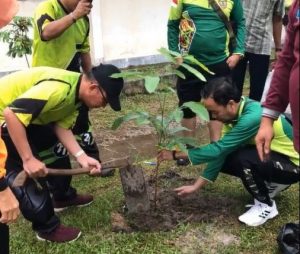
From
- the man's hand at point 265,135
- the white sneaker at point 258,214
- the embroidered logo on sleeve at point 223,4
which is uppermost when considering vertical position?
the embroidered logo on sleeve at point 223,4

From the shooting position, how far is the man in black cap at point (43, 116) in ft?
8.98

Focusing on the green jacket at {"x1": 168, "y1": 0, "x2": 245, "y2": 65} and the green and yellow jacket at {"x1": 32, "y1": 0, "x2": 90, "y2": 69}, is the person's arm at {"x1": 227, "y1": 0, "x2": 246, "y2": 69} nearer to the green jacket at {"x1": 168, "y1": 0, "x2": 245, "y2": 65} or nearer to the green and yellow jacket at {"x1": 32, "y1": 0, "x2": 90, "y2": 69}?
the green jacket at {"x1": 168, "y1": 0, "x2": 245, "y2": 65}

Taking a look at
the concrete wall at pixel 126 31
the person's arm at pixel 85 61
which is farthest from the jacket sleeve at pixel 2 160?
the concrete wall at pixel 126 31

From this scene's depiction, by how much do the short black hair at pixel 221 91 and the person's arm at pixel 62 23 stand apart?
1091mm

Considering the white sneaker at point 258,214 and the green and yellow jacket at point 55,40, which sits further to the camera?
the green and yellow jacket at point 55,40

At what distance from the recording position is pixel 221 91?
3145 millimetres

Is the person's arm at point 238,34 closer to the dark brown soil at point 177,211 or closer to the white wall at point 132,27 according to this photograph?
the dark brown soil at point 177,211

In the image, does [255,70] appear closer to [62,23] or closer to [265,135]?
[62,23]

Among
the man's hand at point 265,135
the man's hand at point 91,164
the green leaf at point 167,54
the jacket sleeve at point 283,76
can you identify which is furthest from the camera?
the man's hand at point 91,164

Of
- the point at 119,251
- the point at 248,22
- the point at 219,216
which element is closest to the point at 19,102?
the point at 119,251

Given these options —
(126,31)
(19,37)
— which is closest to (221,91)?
(19,37)

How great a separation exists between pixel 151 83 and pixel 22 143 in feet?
2.63

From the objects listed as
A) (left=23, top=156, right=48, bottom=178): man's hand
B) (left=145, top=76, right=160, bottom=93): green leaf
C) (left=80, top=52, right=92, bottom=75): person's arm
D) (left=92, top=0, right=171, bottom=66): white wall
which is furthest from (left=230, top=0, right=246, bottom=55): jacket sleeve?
(left=92, top=0, right=171, bottom=66): white wall

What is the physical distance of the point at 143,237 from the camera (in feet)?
10.5
